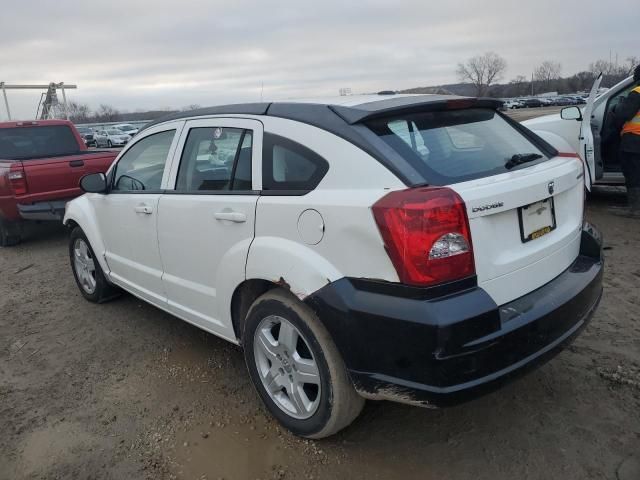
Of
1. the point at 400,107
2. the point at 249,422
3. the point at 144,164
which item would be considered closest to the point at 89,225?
the point at 144,164

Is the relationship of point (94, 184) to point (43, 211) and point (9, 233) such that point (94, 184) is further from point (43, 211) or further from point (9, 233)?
point (9, 233)

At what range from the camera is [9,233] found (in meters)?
7.62

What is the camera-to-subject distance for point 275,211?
104 inches

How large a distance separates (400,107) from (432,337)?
114cm

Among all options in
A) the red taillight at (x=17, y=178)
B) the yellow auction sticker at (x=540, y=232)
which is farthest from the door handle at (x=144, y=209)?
the red taillight at (x=17, y=178)

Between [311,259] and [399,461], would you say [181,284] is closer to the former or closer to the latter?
[311,259]

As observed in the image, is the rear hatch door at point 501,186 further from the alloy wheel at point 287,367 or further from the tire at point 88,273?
the tire at point 88,273

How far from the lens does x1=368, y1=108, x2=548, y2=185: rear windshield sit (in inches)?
96.2

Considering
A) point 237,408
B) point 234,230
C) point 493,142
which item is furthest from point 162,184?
point 493,142

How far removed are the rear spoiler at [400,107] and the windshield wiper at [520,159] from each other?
0.40 m

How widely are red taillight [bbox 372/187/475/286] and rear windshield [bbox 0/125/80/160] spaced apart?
24.1ft

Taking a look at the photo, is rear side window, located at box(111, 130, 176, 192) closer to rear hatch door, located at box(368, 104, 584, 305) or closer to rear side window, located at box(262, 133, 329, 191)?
rear side window, located at box(262, 133, 329, 191)

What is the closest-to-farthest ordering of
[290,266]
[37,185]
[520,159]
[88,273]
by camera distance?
[290,266] → [520,159] → [88,273] → [37,185]

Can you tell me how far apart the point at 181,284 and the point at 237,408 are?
88 cm
